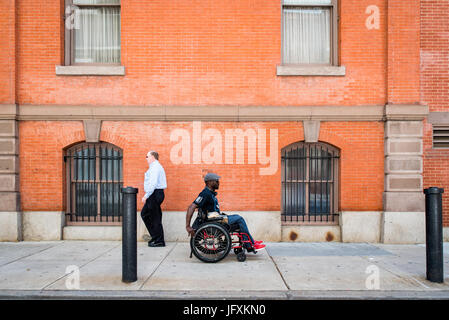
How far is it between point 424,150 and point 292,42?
4.16 m

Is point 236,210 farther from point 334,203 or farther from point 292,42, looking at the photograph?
point 292,42

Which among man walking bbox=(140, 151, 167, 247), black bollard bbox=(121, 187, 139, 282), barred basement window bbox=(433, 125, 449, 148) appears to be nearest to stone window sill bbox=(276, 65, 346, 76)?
barred basement window bbox=(433, 125, 449, 148)

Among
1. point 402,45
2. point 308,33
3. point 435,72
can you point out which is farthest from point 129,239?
point 435,72

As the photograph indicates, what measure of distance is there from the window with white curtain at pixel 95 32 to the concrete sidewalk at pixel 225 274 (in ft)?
15.1

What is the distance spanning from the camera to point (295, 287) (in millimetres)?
4316

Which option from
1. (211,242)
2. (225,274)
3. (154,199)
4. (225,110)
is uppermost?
(225,110)

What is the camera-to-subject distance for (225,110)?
286 inches

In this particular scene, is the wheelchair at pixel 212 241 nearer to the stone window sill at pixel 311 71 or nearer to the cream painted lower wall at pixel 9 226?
the stone window sill at pixel 311 71

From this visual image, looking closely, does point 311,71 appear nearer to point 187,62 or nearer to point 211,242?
point 187,62

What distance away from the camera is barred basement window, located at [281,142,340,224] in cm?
750

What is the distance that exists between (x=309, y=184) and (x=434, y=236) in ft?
10.4

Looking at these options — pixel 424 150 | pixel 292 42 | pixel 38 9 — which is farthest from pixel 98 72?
pixel 424 150

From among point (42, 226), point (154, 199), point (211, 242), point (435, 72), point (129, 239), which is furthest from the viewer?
point (435, 72)

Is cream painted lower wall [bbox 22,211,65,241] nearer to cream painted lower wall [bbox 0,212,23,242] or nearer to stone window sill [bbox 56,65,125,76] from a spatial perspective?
cream painted lower wall [bbox 0,212,23,242]
